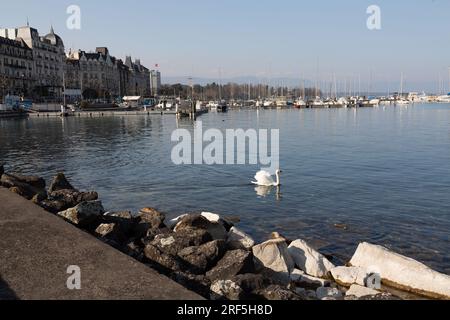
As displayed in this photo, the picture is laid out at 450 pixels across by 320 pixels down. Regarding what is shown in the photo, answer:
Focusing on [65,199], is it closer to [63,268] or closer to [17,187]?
[17,187]

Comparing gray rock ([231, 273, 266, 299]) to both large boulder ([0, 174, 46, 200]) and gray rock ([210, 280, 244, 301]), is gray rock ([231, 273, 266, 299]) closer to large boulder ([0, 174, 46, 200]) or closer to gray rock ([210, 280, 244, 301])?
gray rock ([210, 280, 244, 301])

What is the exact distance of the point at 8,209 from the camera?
476 inches

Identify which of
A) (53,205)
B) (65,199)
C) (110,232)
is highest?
(53,205)

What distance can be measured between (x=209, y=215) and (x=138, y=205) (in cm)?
680

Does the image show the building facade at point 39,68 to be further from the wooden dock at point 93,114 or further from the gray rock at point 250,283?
the gray rock at point 250,283

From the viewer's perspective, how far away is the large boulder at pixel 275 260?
12.2 meters

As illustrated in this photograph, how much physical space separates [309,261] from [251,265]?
2.64 metres

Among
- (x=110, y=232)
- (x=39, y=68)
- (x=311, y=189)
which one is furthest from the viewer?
(x=39, y=68)

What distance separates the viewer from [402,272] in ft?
39.8

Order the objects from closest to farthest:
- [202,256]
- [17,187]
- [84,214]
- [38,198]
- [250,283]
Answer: [250,283]
[202,256]
[84,214]
[38,198]
[17,187]

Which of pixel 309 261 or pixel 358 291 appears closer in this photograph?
pixel 358 291

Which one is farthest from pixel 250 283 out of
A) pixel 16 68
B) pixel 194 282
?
pixel 16 68

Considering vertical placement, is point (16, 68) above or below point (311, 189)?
above

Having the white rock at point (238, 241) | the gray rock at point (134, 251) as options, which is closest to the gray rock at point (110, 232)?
the gray rock at point (134, 251)
